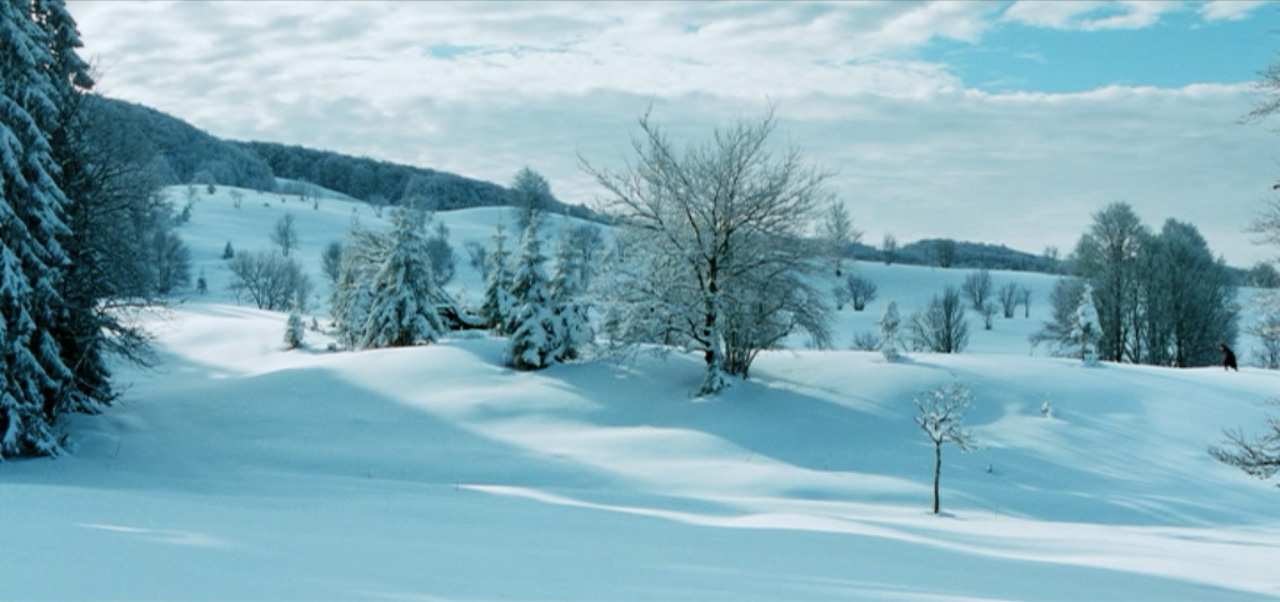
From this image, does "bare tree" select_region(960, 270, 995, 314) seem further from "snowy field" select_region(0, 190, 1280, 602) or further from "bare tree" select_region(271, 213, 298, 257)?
"bare tree" select_region(271, 213, 298, 257)

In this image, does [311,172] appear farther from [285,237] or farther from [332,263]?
[332,263]

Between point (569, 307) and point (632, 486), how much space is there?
9.57 m

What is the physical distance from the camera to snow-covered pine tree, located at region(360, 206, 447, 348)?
99.0 ft

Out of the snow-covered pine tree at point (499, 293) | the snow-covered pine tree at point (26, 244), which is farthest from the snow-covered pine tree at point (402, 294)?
the snow-covered pine tree at point (26, 244)

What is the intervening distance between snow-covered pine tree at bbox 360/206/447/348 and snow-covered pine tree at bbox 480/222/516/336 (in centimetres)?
233

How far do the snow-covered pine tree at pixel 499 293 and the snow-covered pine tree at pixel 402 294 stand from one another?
91.9 inches

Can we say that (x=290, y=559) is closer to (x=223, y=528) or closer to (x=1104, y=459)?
(x=223, y=528)

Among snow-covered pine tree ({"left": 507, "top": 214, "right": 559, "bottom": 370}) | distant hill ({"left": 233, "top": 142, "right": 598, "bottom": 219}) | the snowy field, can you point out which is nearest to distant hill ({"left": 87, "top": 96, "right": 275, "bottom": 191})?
distant hill ({"left": 233, "top": 142, "right": 598, "bottom": 219})

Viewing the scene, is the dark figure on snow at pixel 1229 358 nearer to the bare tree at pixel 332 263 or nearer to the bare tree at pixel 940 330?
the bare tree at pixel 940 330

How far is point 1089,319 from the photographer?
32188mm

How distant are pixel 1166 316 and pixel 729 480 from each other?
3818 cm

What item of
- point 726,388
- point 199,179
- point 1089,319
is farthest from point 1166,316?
point 199,179

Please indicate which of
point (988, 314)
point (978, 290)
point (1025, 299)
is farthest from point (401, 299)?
point (1025, 299)

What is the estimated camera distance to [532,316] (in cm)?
2511
